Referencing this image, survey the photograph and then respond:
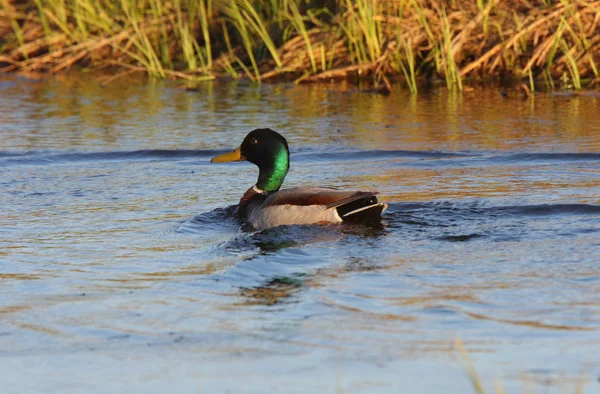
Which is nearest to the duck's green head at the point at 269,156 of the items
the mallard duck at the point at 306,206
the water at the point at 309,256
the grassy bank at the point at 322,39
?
the mallard duck at the point at 306,206

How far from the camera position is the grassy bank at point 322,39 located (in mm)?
12062

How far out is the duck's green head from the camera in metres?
7.80

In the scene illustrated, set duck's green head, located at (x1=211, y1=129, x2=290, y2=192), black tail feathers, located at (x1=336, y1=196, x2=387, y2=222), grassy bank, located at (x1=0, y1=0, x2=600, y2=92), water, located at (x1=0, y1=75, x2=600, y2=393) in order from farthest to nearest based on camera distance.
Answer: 1. grassy bank, located at (x1=0, y1=0, x2=600, y2=92)
2. duck's green head, located at (x1=211, y1=129, x2=290, y2=192)
3. black tail feathers, located at (x1=336, y1=196, x2=387, y2=222)
4. water, located at (x1=0, y1=75, x2=600, y2=393)

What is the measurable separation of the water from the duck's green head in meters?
0.34

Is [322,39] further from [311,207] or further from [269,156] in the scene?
[311,207]

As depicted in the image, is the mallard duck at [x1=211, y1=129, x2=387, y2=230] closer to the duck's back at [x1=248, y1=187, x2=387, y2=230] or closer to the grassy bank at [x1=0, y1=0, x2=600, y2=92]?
the duck's back at [x1=248, y1=187, x2=387, y2=230]

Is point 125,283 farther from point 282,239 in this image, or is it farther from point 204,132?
point 204,132

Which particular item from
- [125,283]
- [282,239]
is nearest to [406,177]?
[282,239]

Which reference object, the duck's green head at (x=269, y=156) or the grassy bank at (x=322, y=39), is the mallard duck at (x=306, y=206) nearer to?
the duck's green head at (x=269, y=156)

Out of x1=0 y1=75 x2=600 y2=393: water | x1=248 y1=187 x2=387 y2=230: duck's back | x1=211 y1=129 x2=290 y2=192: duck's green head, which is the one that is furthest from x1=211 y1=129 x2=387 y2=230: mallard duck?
x1=211 y1=129 x2=290 y2=192: duck's green head

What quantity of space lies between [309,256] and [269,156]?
2012 millimetres

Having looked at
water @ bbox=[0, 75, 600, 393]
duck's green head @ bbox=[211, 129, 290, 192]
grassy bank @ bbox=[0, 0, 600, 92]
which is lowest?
water @ bbox=[0, 75, 600, 393]

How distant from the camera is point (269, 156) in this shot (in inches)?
309

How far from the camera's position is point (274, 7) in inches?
533
